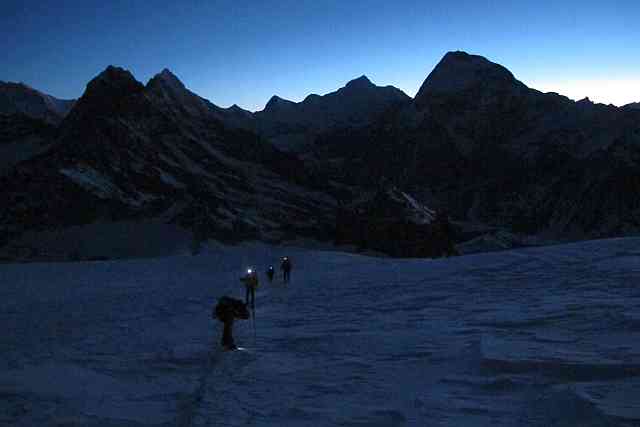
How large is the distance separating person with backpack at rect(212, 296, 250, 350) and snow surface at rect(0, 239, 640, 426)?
0.91 ft

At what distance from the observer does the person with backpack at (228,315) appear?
10.3 meters

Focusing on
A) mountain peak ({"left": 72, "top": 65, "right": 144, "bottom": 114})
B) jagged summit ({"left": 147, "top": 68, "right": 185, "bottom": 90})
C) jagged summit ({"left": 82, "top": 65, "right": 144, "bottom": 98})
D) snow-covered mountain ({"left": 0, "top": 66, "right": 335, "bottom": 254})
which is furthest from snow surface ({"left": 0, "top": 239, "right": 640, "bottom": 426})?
jagged summit ({"left": 147, "top": 68, "right": 185, "bottom": 90})

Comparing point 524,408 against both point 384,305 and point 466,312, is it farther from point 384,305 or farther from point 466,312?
point 384,305

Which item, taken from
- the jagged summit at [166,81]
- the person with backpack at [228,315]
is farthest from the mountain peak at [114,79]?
the person with backpack at [228,315]

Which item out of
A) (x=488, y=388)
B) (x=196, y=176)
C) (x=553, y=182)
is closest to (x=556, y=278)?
(x=488, y=388)

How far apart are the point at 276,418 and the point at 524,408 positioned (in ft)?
9.31

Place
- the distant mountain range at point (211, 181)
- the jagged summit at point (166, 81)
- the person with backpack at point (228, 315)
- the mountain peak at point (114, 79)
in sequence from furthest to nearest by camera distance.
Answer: the jagged summit at point (166, 81) → the mountain peak at point (114, 79) → the distant mountain range at point (211, 181) → the person with backpack at point (228, 315)

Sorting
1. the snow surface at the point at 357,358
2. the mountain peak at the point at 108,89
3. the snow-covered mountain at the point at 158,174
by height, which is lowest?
→ the snow surface at the point at 357,358

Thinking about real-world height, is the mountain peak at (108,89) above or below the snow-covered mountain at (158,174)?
above

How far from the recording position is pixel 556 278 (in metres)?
17.4

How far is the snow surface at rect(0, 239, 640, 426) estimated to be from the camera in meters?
6.50

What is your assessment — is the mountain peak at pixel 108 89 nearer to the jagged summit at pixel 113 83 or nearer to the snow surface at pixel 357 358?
the jagged summit at pixel 113 83

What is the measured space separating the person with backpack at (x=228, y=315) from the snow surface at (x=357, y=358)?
278mm

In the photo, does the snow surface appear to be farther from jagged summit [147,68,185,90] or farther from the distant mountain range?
jagged summit [147,68,185,90]
